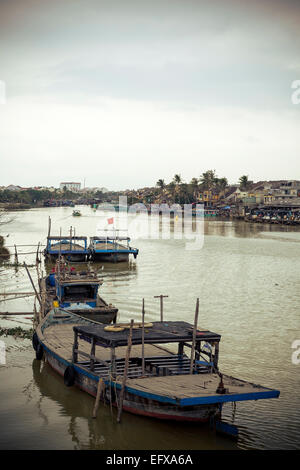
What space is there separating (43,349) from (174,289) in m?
16.2

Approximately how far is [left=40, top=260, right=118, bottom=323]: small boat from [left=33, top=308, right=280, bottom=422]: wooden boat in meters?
5.07

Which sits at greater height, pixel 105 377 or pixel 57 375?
pixel 105 377

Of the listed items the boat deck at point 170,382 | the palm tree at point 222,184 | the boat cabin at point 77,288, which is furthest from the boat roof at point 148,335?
the palm tree at point 222,184

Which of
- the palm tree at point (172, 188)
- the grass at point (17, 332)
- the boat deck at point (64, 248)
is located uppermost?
the palm tree at point (172, 188)

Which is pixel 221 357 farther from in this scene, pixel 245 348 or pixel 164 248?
pixel 164 248

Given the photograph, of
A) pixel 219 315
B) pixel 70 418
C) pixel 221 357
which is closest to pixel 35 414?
pixel 70 418

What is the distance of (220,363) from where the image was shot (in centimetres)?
1753

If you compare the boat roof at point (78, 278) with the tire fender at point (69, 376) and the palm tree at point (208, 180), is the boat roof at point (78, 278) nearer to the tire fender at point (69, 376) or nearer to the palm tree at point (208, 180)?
the tire fender at point (69, 376)

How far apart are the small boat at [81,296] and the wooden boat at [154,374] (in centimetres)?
507

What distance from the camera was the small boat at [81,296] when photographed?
69.3ft

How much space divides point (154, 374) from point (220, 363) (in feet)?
16.3

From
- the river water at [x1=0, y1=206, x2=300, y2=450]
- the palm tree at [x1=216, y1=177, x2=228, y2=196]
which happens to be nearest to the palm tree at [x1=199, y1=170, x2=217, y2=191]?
Answer: the palm tree at [x1=216, y1=177, x2=228, y2=196]

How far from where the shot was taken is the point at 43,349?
16.9m

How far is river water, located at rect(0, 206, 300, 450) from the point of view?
1195 cm
